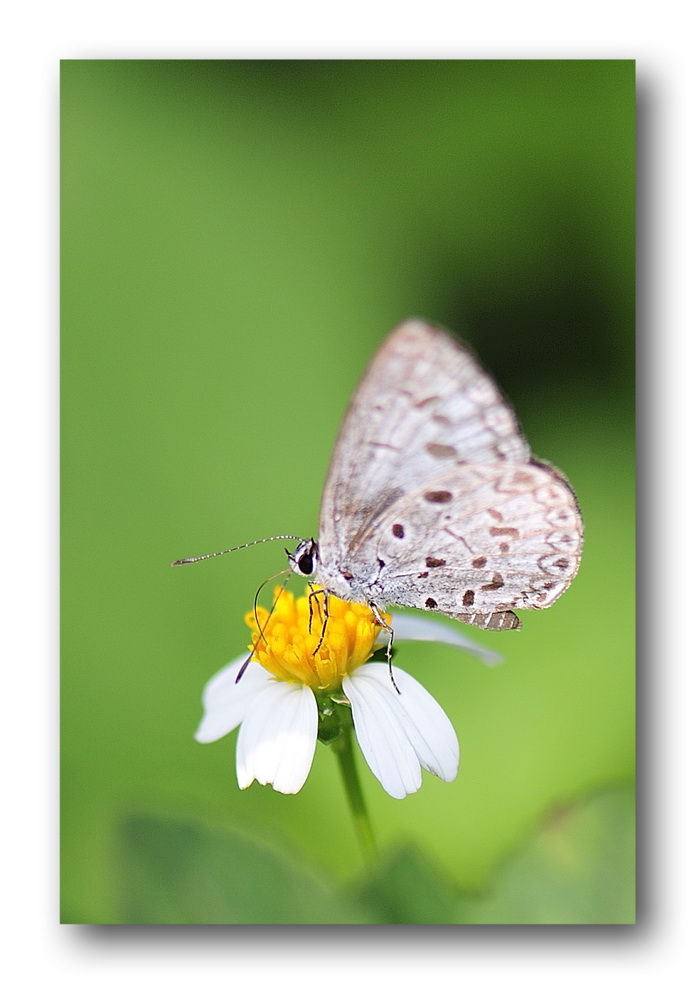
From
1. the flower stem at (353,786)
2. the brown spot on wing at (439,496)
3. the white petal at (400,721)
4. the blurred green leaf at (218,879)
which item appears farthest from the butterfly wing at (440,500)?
the blurred green leaf at (218,879)

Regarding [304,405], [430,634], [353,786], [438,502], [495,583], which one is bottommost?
[353,786]

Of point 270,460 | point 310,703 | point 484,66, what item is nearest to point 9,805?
point 310,703

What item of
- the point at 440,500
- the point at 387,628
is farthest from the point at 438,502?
the point at 387,628

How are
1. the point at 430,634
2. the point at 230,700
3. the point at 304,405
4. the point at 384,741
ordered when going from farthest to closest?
the point at 304,405 → the point at 430,634 → the point at 230,700 → the point at 384,741

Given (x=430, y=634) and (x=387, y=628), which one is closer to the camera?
(x=387, y=628)

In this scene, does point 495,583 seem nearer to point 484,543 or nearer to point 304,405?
point 484,543

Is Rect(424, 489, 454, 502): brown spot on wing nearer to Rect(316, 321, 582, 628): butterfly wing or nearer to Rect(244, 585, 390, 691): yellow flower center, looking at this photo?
Rect(316, 321, 582, 628): butterfly wing

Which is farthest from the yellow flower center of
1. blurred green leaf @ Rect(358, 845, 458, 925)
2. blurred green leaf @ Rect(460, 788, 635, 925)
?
blurred green leaf @ Rect(460, 788, 635, 925)
